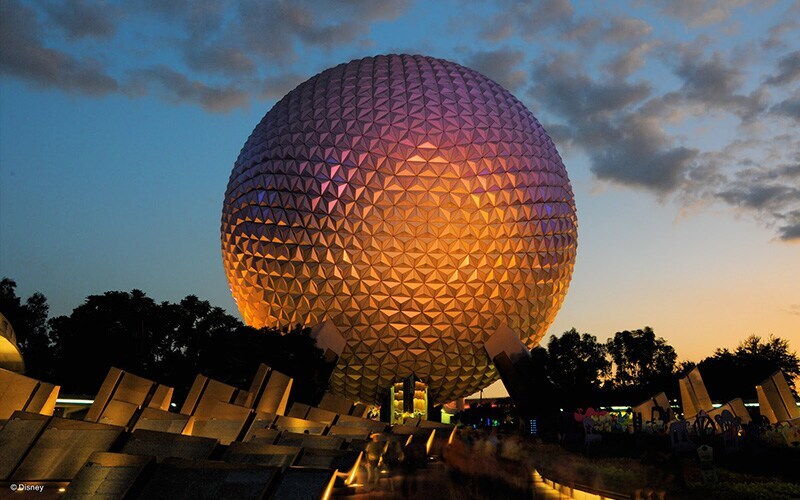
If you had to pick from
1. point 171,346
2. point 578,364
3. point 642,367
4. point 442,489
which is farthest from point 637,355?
point 442,489

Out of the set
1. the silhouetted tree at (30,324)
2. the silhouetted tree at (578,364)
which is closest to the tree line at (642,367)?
the silhouetted tree at (578,364)

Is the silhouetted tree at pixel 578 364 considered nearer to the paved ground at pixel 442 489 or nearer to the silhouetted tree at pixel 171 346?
the silhouetted tree at pixel 171 346

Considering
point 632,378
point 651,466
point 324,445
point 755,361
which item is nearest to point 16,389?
point 324,445

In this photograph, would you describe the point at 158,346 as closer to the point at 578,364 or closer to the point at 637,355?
the point at 578,364

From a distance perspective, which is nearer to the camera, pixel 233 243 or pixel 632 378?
pixel 233 243

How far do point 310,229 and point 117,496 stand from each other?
24.2m

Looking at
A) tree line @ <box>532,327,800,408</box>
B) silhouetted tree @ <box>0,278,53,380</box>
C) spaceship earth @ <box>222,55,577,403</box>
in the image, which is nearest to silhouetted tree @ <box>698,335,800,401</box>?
tree line @ <box>532,327,800,408</box>

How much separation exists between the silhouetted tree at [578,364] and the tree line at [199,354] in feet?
0.32

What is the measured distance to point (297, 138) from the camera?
3394cm

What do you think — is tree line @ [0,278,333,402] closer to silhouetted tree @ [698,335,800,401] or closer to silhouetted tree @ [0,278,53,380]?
silhouetted tree @ [0,278,53,380]

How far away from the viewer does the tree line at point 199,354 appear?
1275 inches

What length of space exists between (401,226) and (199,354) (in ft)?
37.9

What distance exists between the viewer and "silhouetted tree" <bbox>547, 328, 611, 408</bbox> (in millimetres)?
53709

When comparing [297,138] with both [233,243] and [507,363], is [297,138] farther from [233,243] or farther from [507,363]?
[507,363]
